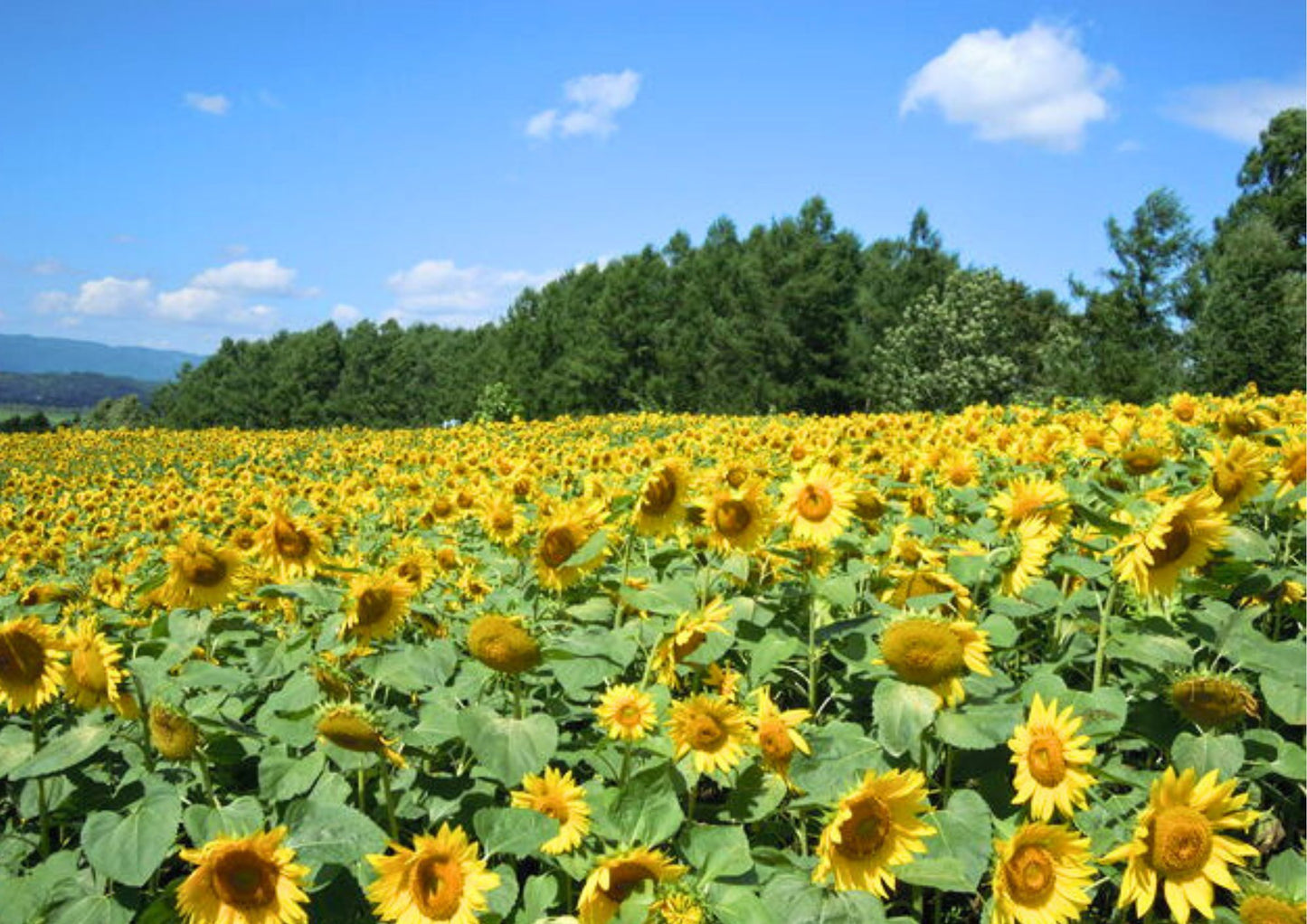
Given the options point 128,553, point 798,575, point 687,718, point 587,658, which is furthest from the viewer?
point 128,553

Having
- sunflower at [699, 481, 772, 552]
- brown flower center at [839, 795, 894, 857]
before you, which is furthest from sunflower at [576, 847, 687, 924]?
sunflower at [699, 481, 772, 552]

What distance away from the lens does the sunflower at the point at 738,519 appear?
2801 millimetres

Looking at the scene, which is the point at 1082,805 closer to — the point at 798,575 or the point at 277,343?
the point at 798,575

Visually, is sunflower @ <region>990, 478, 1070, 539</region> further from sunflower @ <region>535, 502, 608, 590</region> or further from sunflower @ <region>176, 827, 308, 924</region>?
sunflower @ <region>176, 827, 308, 924</region>

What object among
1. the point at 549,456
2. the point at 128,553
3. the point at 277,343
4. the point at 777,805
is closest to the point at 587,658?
the point at 777,805

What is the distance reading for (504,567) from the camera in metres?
3.31

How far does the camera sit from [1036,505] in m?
2.91

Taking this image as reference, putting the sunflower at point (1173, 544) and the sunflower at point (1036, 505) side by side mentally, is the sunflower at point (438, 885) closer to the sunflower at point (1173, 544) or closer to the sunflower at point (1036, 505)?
the sunflower at point (1173, 544)

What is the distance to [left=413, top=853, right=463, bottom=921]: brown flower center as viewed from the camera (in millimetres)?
1798

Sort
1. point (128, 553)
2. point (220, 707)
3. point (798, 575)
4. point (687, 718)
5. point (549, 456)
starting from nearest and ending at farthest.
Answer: point (687, 718) < point (220, 707) < point (798, 575) < point (128, 553) < point (549, 456)

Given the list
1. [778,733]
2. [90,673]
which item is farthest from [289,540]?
[778,733]

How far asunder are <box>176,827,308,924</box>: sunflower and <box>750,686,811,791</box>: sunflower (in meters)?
1.00

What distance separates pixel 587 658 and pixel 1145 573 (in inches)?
53.3

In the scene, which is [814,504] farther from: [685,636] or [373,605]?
[373,605]
